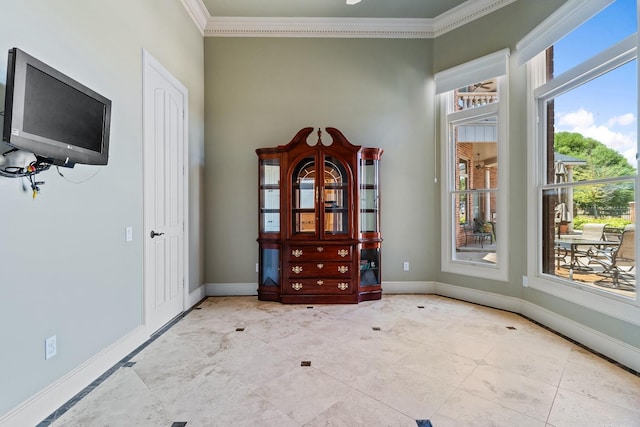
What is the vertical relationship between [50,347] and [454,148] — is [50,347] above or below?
below

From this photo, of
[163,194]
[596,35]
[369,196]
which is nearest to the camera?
[596,35]

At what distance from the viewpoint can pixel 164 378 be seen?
2.17 metres

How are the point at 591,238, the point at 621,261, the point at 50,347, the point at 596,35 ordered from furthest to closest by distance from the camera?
the point at 591,238
the point at 596,35
the point at 621,261
the point at 50,347

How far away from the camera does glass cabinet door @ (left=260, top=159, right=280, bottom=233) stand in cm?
394

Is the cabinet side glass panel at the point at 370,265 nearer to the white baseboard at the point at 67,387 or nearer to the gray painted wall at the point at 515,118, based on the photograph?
the gray painted wall at the point at 515,118

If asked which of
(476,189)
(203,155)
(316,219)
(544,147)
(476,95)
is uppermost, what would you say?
(476,95)

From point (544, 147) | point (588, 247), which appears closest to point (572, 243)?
point (588, 247)

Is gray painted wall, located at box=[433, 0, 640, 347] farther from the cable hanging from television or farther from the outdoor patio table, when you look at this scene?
the cable hanging from television

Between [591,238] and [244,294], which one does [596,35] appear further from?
[244,294]

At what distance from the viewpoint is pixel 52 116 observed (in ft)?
5.50

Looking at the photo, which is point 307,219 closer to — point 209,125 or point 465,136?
point 209,125

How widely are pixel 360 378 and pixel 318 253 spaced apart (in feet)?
5.98

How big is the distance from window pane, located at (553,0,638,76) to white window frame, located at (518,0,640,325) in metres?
0.07

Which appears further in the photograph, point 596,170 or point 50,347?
point 596,170
